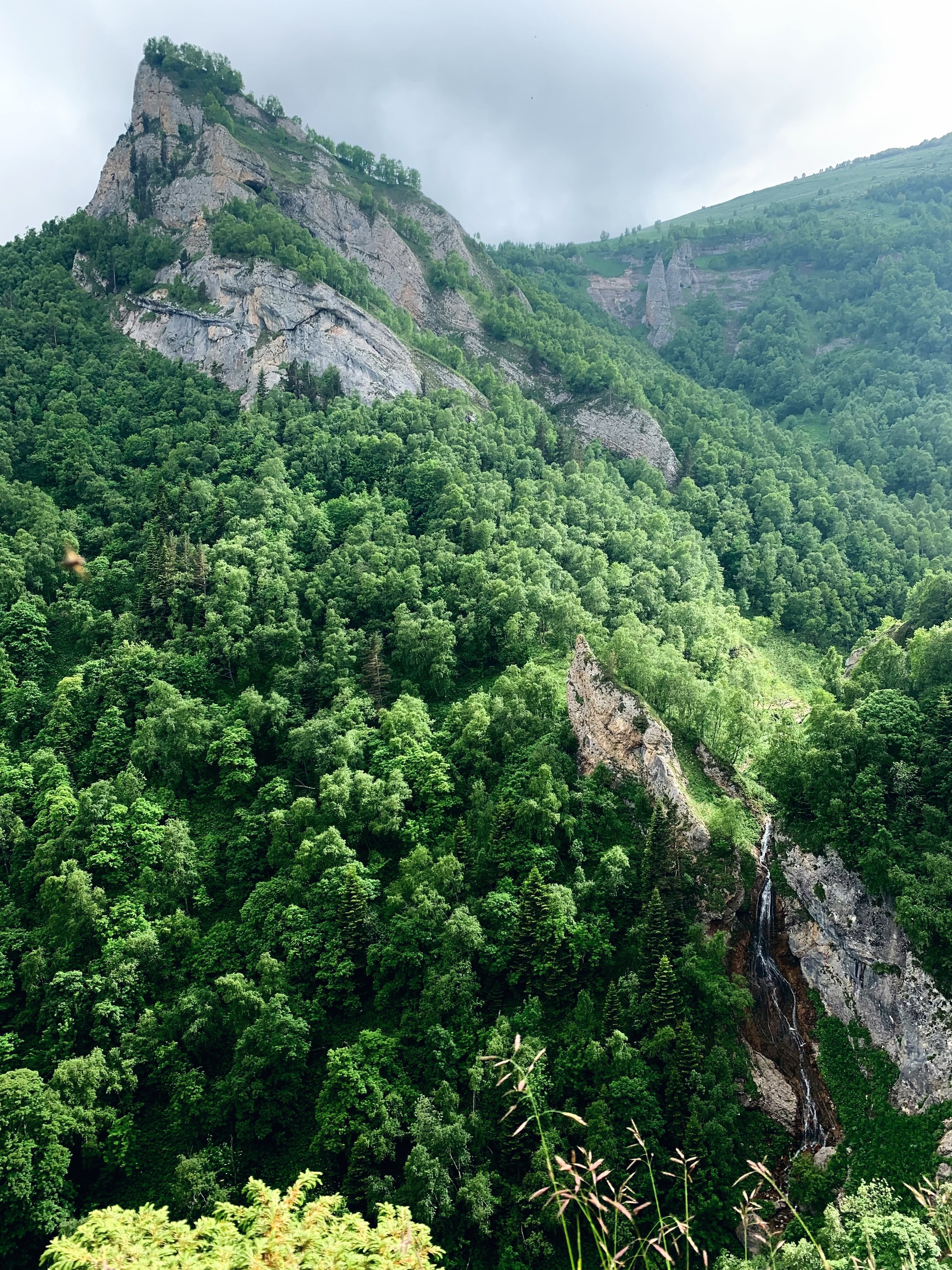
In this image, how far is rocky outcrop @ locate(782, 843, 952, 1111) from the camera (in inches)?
1518

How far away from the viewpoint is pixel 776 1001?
4744 centimetres

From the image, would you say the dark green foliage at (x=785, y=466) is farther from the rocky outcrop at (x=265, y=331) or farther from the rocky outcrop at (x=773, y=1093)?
the rocky outcrop at (x=773, y=1093)

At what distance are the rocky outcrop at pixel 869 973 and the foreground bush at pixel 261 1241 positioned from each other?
27945mm

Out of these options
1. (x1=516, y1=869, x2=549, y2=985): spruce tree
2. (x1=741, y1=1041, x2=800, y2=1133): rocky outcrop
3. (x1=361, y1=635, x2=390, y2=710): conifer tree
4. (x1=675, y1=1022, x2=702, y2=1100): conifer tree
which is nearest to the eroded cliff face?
(x1=361, y1=635, x2=390, y2=710): conifer tree

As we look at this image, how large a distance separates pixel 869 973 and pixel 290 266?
121945mm

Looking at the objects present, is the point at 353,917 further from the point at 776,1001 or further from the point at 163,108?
the point at 163,108

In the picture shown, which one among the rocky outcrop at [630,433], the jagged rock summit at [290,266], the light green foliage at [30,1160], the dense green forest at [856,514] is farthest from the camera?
the rocky outcrop at [630,433]

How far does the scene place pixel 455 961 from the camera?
1919 inches

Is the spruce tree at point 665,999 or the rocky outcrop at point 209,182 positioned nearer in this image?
the spruce tree at point 665,999

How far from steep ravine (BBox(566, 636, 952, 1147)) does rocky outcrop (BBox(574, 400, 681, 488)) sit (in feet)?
273

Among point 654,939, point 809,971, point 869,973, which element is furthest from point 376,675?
point 869,973

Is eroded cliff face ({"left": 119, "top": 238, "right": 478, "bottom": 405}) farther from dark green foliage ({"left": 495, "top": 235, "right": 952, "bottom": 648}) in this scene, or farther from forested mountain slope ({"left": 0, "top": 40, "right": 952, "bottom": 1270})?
dark green foliage ({"left": 495, "top": 235, "right": 952, "bottom": 648})

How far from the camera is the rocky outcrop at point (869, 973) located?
1518 inches

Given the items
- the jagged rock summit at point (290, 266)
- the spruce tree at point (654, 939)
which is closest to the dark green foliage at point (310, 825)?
the spruce tree at point (654, 939)
